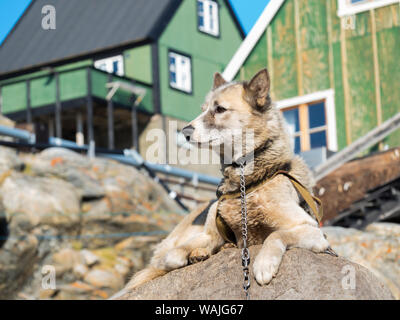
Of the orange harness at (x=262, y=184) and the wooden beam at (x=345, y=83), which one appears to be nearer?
the orange harness at (x=262, y=184)

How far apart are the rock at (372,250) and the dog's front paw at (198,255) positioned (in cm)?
537

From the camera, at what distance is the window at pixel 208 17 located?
2731cm

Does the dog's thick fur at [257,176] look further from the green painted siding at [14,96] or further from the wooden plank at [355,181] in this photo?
the green painted siding at [14,96]

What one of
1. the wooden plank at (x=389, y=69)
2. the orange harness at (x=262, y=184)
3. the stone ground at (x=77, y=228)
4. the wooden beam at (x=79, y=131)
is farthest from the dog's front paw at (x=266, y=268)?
the wooden beam at (x=79, y=131)

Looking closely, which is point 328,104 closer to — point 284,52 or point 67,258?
point 284,52

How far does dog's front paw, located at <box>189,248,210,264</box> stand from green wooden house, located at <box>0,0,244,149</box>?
19.6 meters

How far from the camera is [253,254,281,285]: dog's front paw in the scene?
13.7 feet

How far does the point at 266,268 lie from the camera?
4.19m

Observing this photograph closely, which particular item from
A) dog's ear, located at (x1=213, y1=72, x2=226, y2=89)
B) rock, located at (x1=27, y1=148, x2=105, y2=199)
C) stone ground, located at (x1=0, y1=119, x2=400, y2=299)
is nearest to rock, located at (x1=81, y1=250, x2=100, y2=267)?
stone ground, located at (x1=0, y1=119, x2=400, y2=299)

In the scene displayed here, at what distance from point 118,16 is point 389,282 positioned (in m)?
19.6

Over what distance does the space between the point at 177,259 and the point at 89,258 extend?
359 inches

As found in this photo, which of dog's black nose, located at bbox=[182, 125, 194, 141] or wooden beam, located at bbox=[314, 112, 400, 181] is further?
wooden beam, located at bbox=[314, 112, 400, 181]

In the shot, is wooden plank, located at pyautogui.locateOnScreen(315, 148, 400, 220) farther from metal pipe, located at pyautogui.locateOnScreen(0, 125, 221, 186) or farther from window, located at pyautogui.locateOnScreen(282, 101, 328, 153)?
metal pipe, located at pyautogui.locateOnScreen(0, 125, 221, 186)

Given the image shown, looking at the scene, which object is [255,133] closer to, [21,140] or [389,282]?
[389,282]
